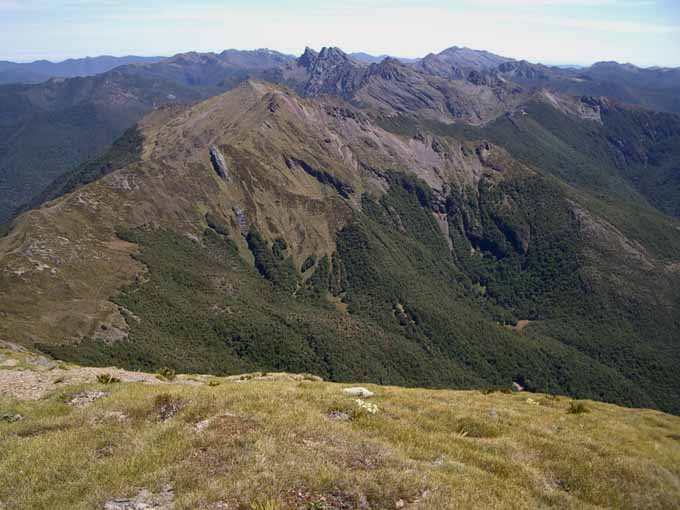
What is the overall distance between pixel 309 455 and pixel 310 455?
37 millimetres

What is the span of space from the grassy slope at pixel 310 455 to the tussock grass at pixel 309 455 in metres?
0.05

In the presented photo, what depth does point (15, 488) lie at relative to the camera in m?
14.6

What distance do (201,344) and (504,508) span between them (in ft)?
625

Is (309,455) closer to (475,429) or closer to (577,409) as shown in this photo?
(475,429)

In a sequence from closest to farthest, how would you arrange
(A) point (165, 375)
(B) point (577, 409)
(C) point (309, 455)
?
(C) point (309, 455) < (B) point (577, 409) < (A) point (165, 375)

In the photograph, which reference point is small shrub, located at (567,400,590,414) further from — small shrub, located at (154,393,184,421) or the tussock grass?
small shrub, located at (154,393,184,421)

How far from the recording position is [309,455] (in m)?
15.9

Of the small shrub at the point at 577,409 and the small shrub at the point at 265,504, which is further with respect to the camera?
the small shrub at the point at 577,409


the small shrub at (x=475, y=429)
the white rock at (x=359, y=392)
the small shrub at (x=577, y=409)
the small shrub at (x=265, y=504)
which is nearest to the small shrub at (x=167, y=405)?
the small shrub at (x=265, y=504)

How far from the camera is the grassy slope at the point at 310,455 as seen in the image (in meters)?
14.1

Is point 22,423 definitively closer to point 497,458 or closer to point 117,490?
point 117,490

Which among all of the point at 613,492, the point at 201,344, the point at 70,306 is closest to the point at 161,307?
the point at 201,344

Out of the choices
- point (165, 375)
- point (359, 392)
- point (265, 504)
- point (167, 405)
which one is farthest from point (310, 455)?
point (165, 375)

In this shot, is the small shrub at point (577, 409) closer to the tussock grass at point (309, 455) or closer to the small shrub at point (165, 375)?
the tussock grass at point (309, 455)
